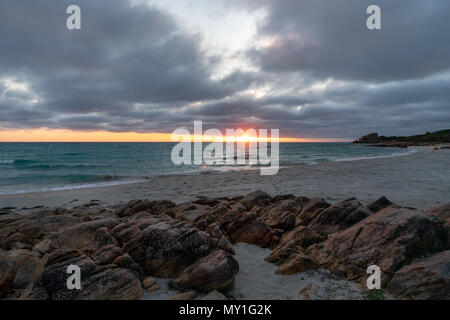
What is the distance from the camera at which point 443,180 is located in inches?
616

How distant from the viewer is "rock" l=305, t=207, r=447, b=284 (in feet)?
15.1

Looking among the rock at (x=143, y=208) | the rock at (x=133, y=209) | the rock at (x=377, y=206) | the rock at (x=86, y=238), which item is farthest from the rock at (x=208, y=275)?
the rock at (x=133, y=209)

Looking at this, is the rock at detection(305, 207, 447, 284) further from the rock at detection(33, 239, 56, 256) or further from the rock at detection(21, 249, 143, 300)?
the rock at detection(33, 239, 56, 256)

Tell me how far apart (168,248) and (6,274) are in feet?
10.5

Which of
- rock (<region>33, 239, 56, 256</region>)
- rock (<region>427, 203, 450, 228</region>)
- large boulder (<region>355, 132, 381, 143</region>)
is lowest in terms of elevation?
rock (<region>33, 239, 56, 256</region>)

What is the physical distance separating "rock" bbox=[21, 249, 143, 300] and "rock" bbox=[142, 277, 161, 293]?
17cm

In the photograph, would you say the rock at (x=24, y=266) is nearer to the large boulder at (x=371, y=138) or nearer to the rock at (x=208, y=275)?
the rock at (x=208, y=275)

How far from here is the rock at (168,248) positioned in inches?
201

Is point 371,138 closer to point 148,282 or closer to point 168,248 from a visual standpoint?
point 168,248

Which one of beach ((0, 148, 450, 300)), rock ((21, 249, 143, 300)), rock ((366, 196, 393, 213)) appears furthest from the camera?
rock ((366, 196, 393, 213))

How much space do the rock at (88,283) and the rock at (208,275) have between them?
2.87 ft

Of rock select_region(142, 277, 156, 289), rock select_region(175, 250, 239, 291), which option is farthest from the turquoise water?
rock select_region(175, 250, 239, 291)
